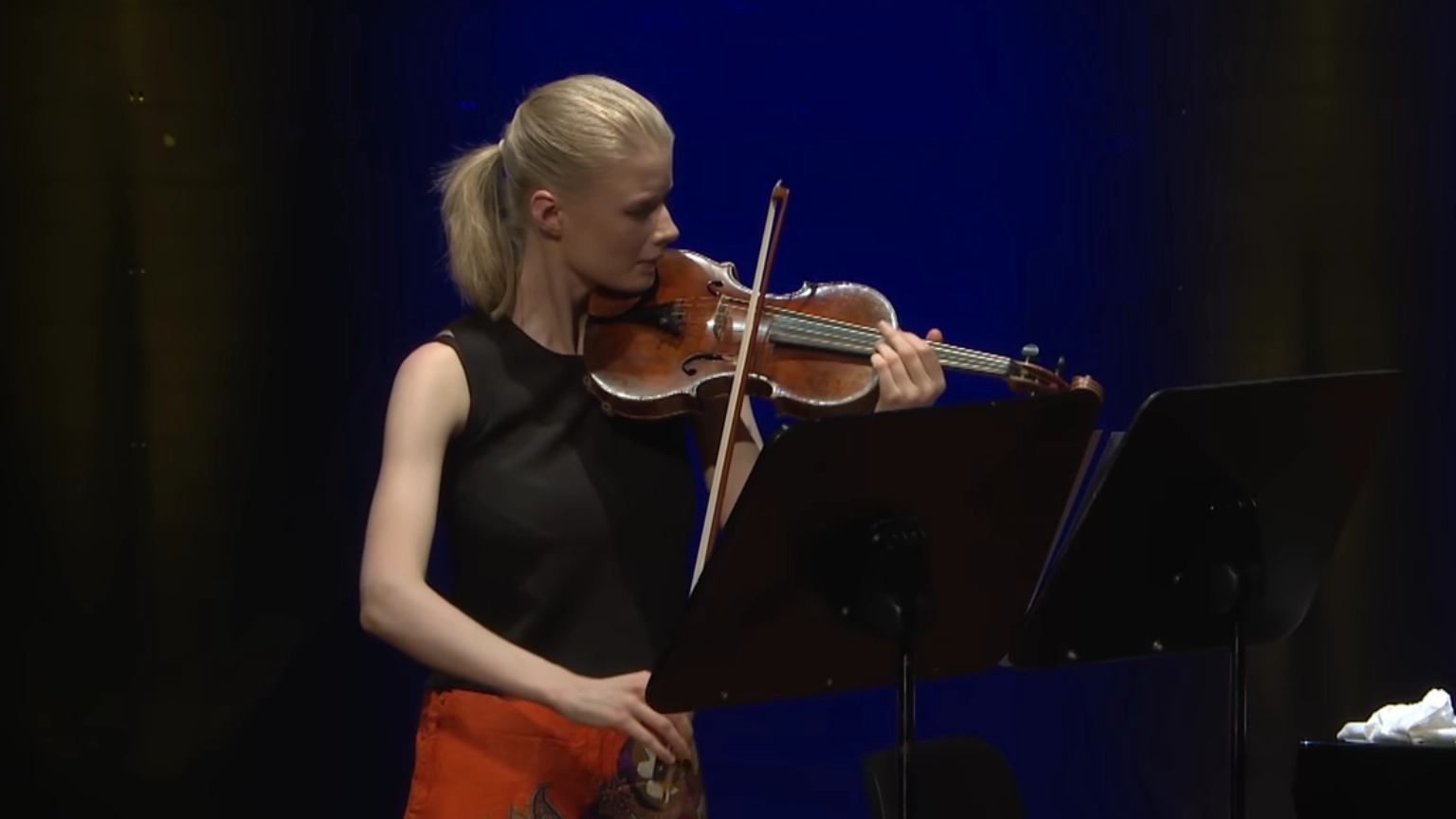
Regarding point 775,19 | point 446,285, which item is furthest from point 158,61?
point 775,19

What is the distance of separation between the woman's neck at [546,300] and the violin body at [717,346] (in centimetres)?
3

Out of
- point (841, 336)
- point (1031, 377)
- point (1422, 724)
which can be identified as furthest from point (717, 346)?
point (1422, 724)

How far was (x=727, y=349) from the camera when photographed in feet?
6.32

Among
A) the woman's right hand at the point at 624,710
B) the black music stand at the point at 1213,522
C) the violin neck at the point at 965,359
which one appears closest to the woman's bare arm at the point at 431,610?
the woman's right hand at the point at 624,710

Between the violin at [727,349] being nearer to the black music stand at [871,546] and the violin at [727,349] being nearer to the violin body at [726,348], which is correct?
the violin body at [726,348]

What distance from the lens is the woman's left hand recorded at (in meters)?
1.88

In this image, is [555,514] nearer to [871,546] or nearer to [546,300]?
[546,300]

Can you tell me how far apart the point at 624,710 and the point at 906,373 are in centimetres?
54

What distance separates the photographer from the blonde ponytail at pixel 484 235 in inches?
74.9

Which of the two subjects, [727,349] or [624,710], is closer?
[624,710]

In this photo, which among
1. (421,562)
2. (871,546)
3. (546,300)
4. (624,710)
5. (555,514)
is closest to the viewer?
(871,546)

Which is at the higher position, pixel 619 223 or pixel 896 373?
pixel 619 223

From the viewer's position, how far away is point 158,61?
2.55 metres

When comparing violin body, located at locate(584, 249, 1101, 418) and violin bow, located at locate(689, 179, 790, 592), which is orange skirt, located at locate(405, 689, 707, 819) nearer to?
violin bow, located at locate(689, 179, 790, 592)
